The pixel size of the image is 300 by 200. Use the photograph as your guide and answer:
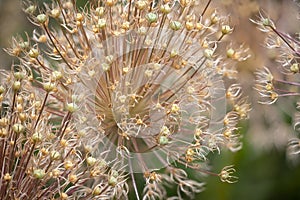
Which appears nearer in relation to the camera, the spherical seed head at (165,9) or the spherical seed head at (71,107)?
the spherical seed head at (71,107)

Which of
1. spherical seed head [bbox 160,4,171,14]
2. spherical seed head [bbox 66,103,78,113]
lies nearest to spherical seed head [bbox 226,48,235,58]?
spherical seed head [bbox 160,4,171,14]

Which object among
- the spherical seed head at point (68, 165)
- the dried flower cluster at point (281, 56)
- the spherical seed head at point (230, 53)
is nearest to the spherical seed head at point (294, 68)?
the dried flower cluster at point (281, 56)

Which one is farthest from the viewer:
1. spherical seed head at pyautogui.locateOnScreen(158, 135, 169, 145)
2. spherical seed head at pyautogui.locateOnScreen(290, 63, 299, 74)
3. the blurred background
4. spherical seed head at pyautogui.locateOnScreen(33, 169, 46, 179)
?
the blurred background

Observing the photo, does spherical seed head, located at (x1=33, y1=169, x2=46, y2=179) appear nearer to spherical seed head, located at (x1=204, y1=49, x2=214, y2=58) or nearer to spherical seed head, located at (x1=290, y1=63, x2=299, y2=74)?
spherical seed head, located at (x1=204, y1=49, x2=214, y2=58)

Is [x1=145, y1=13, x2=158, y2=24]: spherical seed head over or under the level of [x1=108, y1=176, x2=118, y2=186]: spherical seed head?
over

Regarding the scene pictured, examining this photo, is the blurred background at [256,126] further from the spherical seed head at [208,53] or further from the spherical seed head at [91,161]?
the spherical seed head at [91,161]

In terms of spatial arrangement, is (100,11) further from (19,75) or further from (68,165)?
(68,165)

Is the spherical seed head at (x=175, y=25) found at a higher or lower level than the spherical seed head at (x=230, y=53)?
higher

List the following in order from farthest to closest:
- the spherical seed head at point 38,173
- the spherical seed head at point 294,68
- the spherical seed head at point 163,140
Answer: the spherical seed head at point 294,68 < the spherical seed head at point 163,140 < the spherical seed head at point 38,173

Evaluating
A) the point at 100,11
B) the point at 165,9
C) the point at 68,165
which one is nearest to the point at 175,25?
the point at 165,9

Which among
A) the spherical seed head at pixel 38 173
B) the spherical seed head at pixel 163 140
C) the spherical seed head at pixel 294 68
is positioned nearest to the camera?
the spherical seed head at pixel 38 173

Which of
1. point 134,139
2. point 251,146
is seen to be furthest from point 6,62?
point 251,146
